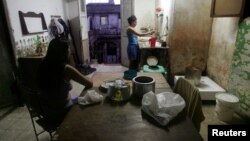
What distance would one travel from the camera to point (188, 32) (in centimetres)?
320

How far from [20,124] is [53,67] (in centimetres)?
140

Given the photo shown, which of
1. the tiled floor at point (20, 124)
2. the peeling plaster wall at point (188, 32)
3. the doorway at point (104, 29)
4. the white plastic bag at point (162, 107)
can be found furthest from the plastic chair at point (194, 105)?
the doorway at point (104, 29)

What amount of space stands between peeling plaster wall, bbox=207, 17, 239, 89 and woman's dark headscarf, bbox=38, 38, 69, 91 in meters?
2.30

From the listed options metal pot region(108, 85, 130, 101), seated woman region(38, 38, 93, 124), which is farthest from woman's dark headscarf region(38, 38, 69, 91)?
metal pot region(108, 85, 130, 101)

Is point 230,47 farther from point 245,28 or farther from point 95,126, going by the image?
point 95,126

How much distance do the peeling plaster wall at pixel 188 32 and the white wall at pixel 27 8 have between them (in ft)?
8.68

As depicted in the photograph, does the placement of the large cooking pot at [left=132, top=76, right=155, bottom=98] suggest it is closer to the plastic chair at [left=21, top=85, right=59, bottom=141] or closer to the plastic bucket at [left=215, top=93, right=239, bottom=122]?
the plastic chair at [left=21, top=85, right=59, bottom=141]

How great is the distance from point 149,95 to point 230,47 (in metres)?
2.07

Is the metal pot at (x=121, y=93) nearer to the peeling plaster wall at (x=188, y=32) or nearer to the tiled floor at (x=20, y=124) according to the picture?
the tiled floor at (x=20, y=124)

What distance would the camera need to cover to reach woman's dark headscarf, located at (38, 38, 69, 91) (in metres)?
1.45

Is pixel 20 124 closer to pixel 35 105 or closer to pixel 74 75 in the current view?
pixel 35 105

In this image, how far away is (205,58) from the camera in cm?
334

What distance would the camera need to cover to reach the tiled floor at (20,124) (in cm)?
207

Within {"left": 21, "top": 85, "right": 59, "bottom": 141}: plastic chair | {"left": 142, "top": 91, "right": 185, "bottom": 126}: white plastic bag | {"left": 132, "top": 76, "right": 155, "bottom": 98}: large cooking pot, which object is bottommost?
{"left": 21, "top": 85, "right": 59, "bottom": 141}: plastic chair
